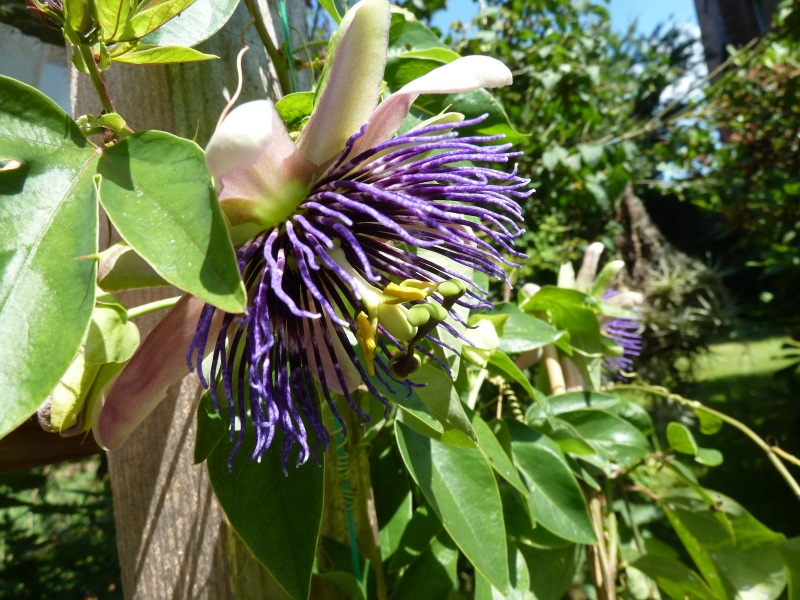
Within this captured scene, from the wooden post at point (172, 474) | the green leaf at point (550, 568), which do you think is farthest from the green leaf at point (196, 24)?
the green leaf at point (550, 568)

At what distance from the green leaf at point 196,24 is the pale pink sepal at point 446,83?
0.22 metres

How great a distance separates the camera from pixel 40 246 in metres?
0.35

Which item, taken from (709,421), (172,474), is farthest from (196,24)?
(709,421)

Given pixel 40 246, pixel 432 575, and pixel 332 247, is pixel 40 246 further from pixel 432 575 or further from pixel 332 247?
pixel 432 575

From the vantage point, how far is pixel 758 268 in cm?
414

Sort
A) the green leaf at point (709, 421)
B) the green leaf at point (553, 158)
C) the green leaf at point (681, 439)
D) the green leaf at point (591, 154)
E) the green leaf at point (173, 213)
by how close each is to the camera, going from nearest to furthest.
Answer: the green leaf at point (173, 213), the green leaf at point (681, 439), the green leaf at point (709, 421), the green leaf at point (553, 158), the green leaf at point (591, 154)

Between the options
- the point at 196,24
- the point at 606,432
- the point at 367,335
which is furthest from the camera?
the point at 606,432

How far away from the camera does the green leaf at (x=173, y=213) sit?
0.31m

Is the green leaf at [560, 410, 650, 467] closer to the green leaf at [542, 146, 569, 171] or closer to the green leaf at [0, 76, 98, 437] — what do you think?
the green leaf at [0, 76, 98, 437]

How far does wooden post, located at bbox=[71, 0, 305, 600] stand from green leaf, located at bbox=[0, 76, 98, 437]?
259mm

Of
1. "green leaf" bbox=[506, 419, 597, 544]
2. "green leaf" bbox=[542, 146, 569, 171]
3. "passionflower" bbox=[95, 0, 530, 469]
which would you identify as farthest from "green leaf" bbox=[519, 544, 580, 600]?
"green leaf" bbox=[542, 146, 569, 171]

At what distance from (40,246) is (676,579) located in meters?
1.01

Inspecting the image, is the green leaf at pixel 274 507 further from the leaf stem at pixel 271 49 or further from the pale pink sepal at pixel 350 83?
the leaf stem at pixel 271 49

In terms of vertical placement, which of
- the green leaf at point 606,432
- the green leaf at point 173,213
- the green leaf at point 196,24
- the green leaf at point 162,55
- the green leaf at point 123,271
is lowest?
the green leaf at point 606,432
